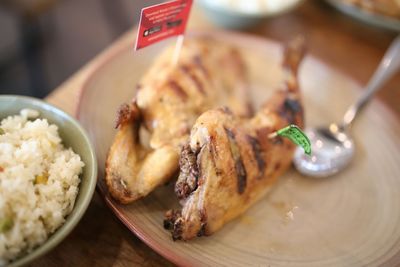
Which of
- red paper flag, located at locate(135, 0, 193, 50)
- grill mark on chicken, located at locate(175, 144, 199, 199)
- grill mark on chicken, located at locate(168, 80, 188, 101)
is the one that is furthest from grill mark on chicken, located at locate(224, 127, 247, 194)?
red paper flag, located at locate(135, 0, 193, 50)

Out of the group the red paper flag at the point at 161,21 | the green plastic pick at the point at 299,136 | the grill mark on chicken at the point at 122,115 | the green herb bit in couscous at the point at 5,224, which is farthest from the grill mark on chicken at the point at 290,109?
the green herb bit in couscous at the point at 5,224

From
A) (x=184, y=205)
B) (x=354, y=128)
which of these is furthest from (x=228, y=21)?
(x=184, y=205)

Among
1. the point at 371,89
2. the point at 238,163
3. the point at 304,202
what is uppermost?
the point at 238,163

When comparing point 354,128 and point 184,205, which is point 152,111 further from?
point 354,128

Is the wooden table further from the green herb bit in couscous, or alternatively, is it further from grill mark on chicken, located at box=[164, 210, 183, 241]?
the green herb bit in couscous

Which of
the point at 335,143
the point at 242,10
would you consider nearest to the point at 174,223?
the point at 335,143

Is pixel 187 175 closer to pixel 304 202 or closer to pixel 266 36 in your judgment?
pixel 304 202
